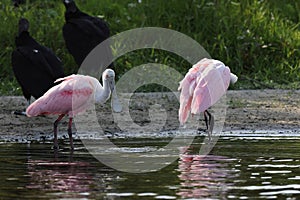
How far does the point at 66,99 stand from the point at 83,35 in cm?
303

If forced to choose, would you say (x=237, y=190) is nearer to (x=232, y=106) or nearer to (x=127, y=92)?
(x=232, y=106)

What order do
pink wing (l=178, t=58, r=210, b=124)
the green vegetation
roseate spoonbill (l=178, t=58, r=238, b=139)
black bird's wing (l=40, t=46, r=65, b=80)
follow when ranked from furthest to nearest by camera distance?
the green vegetation < black bird's wing (l=40, t=46, r=65, b=80) < pink wing (l=178, t=58, r=210, b=124) < roseate spoonbill (l=178, t=58, r=238, b=139)

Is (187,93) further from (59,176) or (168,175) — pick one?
(59,176)

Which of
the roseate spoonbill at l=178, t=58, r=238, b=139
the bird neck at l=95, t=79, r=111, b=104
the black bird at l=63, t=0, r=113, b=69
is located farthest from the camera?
the black bird at l=63, t=0, r=113, b=69

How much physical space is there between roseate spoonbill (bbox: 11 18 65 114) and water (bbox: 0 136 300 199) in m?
1.56

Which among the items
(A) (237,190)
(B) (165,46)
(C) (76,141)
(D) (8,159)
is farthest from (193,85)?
(B) (165,46)

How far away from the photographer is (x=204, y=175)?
293 inches

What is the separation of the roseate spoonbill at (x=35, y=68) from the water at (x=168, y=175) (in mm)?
1562

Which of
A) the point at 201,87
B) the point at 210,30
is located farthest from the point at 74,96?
the point at 210,30

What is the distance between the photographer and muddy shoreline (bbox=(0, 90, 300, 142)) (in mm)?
10664

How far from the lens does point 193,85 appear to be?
969cm

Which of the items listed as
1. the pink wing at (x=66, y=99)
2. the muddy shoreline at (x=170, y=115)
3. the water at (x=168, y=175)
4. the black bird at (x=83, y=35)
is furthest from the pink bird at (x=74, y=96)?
the black bird at (x=83, y=35)

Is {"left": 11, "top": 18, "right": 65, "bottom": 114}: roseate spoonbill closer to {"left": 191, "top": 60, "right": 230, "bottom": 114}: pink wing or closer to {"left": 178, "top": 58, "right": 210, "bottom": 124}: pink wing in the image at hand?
{"left": 178, "top": 58, "right": 210, "bottom": 124}: pink wing

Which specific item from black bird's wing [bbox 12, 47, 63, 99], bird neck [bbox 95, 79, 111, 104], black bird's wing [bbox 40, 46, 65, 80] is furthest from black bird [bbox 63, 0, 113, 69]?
bird neck [bbox 95, 79, 111, 104]
